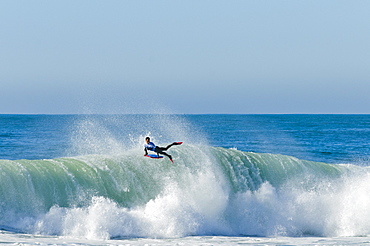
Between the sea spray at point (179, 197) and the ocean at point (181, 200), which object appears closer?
the ocean at point (181, 200)

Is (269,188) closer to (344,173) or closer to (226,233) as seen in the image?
(226,233)

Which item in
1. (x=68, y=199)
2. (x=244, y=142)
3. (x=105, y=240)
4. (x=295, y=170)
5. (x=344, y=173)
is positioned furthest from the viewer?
(x=244, y=142)

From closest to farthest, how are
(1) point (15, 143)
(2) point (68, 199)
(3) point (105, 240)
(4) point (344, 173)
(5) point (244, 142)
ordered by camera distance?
(3) point (105, 240), (2) point (68, 199), (4) point (344, 173), (1) point (15, 143), (5) point (244, 142)

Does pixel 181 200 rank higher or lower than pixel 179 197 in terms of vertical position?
lower

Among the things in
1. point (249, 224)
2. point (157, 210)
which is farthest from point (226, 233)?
point (157, 210)

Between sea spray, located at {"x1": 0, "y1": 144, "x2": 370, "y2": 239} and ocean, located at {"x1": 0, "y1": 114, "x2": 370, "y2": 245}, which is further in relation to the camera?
sea spray, located at {"x1": 0, "y1": 144, "x2": 370, "y2": 239}

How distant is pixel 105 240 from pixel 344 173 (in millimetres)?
11783

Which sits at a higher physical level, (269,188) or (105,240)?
(269,188)

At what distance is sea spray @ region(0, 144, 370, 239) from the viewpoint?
12422 millimetres

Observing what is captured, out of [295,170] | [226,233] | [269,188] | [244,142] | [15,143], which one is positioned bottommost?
[226,233]

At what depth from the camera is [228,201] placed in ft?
49.7

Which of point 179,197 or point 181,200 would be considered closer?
point 181,200

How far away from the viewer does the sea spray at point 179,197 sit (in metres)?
12.4

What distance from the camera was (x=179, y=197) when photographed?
14.1m
